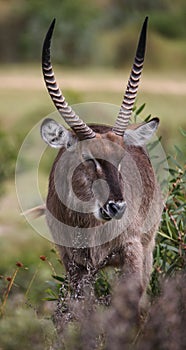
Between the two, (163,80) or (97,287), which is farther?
(163,80)

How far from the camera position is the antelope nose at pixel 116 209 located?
27.2ft

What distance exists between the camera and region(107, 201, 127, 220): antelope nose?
8.28 metres

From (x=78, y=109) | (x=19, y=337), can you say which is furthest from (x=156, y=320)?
(x=78, y=109)

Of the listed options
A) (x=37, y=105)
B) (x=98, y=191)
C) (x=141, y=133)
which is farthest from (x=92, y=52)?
(x=98, y=191)

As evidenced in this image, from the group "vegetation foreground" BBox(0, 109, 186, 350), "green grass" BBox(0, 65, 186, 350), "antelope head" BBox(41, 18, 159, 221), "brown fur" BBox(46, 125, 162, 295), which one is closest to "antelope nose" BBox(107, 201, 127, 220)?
"antelope head" BBox(41, 18, 159, 221)

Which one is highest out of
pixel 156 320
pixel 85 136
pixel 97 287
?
pixel 85 136

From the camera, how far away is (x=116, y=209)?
8289 mm

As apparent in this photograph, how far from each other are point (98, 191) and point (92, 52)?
58.1m

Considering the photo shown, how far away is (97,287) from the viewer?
32.0 ft

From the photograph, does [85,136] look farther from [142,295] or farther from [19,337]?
[19,337]

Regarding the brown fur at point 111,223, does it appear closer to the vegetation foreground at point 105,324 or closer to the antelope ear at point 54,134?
the antelope ear at point 54,134

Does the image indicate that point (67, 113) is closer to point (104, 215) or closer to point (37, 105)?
point (104, 215)

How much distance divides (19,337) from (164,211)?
336 centimetres

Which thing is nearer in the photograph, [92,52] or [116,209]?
[116,209]
